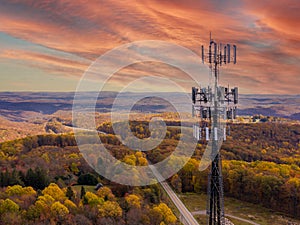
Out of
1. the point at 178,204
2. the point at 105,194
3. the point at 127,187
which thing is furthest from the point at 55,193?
the point at 178,204

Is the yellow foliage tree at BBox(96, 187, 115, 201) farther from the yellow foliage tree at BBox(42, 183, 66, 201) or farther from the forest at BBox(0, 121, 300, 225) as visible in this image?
the yellow foliage tree at BBox(42, 183, 66, 201)

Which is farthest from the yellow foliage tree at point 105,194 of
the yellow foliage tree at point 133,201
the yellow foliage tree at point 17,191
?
the yellow foliage tree at point 17,191

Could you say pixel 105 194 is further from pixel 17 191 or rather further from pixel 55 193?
pixel 17 191

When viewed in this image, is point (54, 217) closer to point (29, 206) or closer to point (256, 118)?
point (29, 206)

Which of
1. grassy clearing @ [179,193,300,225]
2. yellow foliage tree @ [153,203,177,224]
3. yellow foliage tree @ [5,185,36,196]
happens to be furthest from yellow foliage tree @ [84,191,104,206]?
grassy clearing @ [179,193,300,225]

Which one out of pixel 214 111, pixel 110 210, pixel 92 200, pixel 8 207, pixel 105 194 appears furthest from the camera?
pixel 105 194

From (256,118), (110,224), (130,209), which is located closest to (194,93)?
(110,224)
